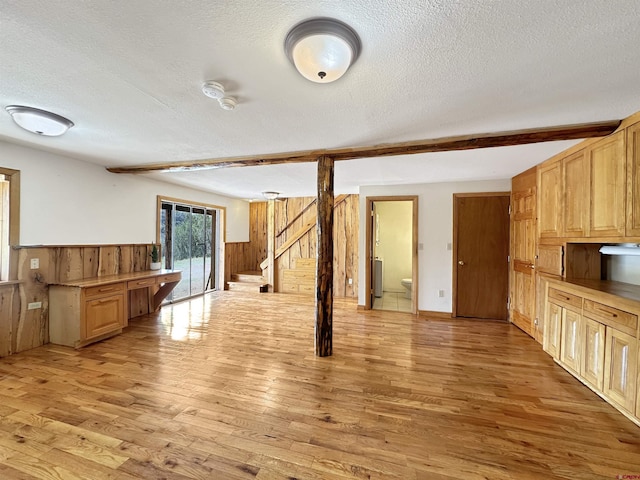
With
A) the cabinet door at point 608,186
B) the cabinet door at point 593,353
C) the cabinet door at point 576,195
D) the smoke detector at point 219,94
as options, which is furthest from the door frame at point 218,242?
the cabinet door at point 593,353

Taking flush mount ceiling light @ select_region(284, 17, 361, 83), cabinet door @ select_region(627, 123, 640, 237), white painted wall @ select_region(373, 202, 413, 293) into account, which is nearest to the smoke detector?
flush mount ceiling light @ select_region(284, 17, 361, 83)

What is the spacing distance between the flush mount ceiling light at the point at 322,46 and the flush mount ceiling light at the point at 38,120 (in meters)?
2.20

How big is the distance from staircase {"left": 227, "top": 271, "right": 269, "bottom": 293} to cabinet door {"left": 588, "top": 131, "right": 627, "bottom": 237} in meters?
5.83

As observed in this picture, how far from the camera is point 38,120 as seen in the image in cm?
221

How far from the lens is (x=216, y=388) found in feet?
7.91

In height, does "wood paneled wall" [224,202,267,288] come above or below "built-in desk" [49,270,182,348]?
above

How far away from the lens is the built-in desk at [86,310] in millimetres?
3244

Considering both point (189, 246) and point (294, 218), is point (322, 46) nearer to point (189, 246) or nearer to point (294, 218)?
point (189, 246)

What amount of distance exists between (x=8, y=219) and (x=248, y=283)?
434 centimetres

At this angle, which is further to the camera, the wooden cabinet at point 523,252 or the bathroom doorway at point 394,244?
the bathroom doorway at point 394,244

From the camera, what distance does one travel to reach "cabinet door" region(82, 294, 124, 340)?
3.30 meters

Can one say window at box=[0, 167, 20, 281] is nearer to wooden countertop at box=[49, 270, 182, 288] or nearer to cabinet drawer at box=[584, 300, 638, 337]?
wooden countertop at box=[49, 270, 182, 288]

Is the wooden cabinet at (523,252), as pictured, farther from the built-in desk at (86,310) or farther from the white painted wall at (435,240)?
the built-in desk at (86,310)

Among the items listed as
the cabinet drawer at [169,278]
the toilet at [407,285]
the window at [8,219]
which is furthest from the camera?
the toilet at [407,285]
